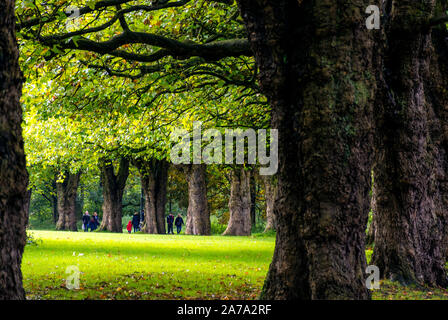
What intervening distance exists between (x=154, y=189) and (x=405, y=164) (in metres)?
29.0

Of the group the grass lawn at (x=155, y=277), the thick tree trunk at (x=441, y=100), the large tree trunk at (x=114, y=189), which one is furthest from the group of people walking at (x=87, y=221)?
the thick tree trunk at (x=441, y=100)

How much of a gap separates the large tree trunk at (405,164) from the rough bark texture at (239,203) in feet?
79.3

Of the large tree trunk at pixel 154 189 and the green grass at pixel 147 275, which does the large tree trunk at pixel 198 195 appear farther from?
the green grass at pixel 147 275

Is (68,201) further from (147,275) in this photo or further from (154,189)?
(147,275)

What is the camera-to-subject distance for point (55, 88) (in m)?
Result: 13.1

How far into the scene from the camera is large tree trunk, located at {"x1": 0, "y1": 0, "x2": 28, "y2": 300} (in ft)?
14.6

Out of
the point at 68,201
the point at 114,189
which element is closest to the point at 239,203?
the point at 114,189

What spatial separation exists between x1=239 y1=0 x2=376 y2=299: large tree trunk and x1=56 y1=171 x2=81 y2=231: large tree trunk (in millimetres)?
41426

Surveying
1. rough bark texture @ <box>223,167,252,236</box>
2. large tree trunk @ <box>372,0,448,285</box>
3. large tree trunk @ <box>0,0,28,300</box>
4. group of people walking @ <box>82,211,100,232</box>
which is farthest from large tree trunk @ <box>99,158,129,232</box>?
large tree trunk @ <box>0,0,28,300</box>

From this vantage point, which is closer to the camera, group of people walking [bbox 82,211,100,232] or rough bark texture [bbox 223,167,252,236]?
rough bark texture [bbox 223,167,252,236]

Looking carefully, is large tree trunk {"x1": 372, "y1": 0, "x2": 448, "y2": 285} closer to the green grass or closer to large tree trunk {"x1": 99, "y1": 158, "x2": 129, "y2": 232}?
the green grass

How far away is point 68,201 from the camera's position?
152 ft

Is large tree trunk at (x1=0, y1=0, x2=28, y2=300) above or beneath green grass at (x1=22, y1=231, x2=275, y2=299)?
above

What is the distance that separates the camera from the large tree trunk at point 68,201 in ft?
151
